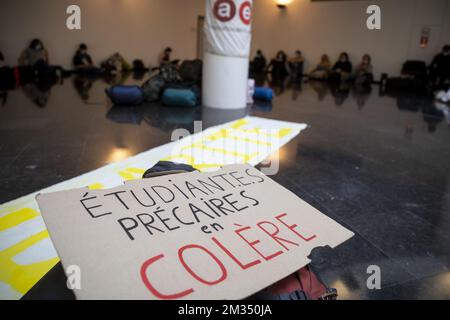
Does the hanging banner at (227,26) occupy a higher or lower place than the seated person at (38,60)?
higher

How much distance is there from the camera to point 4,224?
1858 mm

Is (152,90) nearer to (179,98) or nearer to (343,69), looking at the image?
(179,98)

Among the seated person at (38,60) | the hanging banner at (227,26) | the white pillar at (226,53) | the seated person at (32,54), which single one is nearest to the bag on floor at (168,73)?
the white pillar at (226,53)

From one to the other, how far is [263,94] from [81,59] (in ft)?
19.8

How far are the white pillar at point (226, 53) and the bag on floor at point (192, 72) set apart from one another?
1.46ft

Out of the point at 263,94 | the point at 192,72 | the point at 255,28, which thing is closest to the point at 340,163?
the point at 263,94

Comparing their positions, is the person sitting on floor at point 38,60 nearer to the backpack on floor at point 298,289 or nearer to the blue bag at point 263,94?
the blue bag at point 263,94

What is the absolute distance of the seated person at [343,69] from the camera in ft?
34.4

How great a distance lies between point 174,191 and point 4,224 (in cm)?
134

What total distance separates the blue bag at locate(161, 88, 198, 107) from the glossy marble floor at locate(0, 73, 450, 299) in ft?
0.83

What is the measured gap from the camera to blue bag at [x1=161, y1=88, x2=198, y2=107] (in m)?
5.31

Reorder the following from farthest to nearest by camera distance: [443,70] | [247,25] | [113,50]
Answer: [113,50], [443,70], [247,25]
